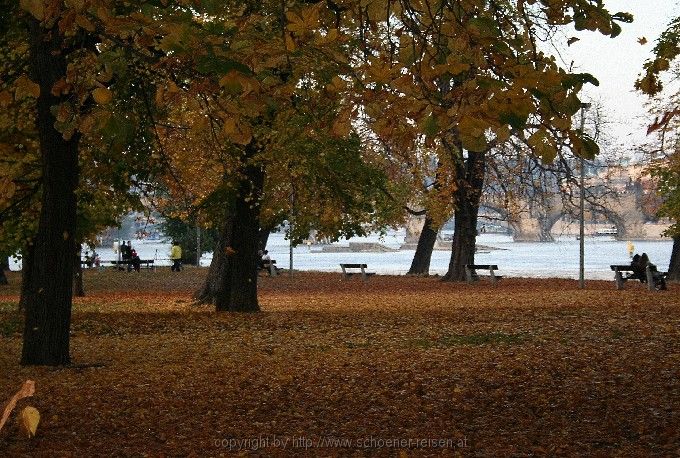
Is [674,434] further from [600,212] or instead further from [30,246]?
[600,212]

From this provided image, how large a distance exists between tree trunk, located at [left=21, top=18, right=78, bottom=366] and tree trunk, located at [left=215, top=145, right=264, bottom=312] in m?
8.08

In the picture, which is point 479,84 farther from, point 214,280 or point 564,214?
point 564,214

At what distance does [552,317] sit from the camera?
2069 cm

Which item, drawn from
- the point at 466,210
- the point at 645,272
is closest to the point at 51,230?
the point at 645,272

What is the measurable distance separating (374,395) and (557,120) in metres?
4.77

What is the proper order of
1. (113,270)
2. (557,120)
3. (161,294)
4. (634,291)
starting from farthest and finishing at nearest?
(113,270) → (161,294) → (634,291) → (557,120)

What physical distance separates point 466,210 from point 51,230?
2868 centimetres

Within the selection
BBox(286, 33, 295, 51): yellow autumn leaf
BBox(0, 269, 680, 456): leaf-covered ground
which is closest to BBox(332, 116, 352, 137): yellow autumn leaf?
BBox(286, 33, 295, 51): yellow autumn leaf

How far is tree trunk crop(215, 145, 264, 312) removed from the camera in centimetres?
2261

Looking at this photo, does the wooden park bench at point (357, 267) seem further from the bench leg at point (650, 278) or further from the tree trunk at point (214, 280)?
the tree trunk at point (214, 280)

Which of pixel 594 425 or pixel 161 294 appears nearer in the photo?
pixel 594 425

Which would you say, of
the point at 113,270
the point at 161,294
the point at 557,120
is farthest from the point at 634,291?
the point at 113,270

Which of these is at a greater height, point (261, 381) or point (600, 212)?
point (600, 212)

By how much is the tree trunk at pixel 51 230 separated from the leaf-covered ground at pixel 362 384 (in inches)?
18.3
